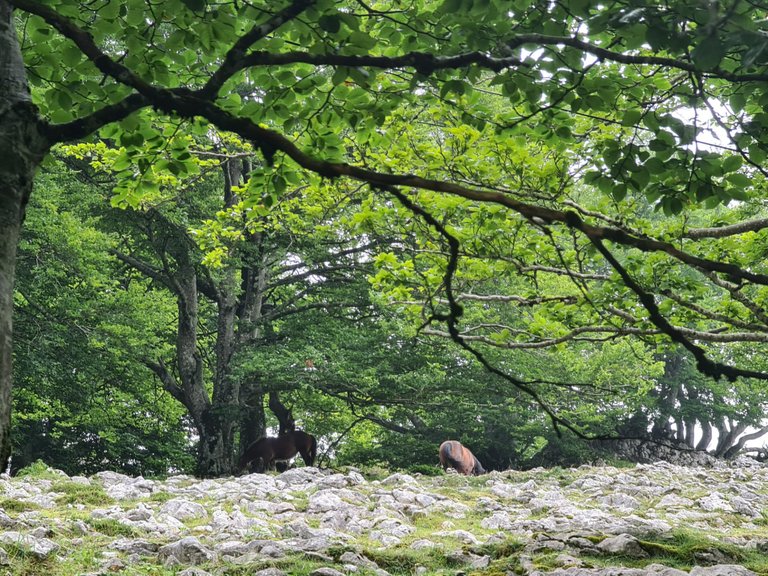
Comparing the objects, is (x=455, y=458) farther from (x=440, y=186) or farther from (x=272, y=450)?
(x=440, y=186)

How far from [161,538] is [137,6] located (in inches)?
242

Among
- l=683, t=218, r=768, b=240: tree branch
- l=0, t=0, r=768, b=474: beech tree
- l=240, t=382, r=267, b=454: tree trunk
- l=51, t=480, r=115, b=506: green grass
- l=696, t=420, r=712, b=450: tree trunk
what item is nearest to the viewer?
l=0, t=0, r=768, b=474: beech tree

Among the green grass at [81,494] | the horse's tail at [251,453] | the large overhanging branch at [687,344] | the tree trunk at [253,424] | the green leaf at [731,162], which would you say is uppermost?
the green leaf at [731,162]

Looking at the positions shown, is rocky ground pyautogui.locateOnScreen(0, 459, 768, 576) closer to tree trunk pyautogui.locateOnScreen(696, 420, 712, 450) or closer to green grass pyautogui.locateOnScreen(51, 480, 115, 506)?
green grass pyautogui.locateOnScreen(51, 480, 115, 506)

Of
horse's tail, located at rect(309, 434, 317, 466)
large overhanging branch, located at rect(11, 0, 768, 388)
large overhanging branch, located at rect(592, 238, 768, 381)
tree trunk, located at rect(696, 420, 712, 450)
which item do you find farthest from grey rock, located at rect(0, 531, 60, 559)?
tree trunk, located at rect(696, 420, 712, 450)

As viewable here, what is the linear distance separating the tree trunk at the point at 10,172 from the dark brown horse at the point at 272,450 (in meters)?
17.0

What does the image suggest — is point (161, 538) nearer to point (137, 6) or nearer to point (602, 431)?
point (137, 6)

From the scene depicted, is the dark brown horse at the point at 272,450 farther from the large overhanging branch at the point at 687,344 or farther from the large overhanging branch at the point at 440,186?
the large overhanging branch at the point at 687,344

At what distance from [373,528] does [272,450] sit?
1099cm

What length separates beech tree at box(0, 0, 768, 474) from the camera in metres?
2.98

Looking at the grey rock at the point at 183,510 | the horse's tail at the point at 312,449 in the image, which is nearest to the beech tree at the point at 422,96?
the grey rock at the point at 183,510

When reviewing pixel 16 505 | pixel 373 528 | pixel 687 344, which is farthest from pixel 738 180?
pixel 16 505

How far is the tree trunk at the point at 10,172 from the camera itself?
364 centimetres

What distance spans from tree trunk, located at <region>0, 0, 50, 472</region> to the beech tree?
0.01 m
